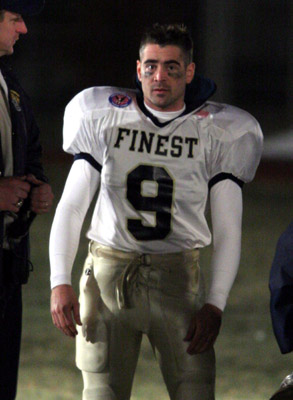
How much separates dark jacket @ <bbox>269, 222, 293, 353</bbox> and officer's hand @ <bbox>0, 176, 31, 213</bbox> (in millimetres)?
826

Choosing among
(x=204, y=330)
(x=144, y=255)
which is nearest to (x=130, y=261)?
(x=144, y=255)

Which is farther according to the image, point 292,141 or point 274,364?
point 292,141

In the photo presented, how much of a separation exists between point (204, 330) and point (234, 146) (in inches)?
19.9

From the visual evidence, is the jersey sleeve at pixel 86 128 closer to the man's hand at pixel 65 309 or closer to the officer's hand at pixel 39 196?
the officer's hand at pixel 39 196

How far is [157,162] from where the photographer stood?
9.04 feet

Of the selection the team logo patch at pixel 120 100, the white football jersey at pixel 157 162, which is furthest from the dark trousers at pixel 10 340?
the team logo patch at pixel 120 100

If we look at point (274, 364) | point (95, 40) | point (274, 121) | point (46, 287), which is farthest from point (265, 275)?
point (95, 40)

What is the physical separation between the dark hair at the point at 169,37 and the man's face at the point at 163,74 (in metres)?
0.01

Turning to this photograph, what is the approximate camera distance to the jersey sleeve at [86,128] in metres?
2.79

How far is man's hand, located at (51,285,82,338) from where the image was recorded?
8.75ft

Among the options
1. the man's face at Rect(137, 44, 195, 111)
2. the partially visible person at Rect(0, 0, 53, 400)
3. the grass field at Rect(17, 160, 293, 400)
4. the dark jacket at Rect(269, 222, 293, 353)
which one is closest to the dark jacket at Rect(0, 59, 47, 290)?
the partially visible person at Rect(0, 0, 53, 400)

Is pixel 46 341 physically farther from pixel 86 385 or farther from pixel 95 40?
pixel 95 40

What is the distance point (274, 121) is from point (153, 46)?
1765cm

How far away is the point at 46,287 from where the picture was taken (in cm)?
608
